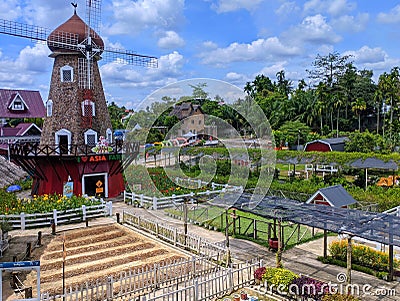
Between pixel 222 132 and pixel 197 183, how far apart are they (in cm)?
1086

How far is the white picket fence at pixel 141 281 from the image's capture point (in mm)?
9172

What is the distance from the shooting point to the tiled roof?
3519cm

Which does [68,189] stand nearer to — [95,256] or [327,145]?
[95,256]

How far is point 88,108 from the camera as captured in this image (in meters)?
22.7

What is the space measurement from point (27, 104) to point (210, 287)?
3279cm

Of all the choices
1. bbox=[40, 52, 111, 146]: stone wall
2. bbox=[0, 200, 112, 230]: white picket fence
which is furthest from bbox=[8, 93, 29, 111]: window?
bbox=[0, 200, 112, 230]: white picket fence

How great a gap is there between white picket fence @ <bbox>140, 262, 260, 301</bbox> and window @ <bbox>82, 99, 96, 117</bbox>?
48.5 ft

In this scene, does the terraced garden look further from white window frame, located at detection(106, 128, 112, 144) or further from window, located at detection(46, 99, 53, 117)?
window, located at detection(46, 99, 53, 117)

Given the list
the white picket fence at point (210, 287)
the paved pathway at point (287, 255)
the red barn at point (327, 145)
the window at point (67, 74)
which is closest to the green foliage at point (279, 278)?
the white picket fence at point (210, 287)

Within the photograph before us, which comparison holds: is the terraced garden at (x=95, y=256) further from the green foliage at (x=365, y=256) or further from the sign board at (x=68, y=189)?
the sign board at (x=68, y=189)

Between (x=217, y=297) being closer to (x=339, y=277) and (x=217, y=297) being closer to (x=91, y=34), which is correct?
(x=339, y=277)

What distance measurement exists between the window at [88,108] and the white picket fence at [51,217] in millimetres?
6792

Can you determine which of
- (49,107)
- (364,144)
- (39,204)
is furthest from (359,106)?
(39,204)

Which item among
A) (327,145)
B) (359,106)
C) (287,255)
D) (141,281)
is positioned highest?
(359,106)
